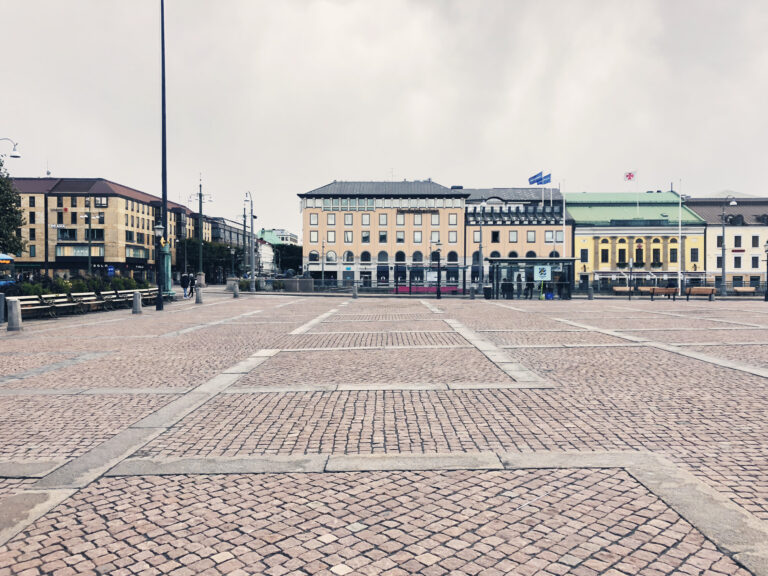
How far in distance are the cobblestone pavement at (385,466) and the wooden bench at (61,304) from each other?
10370 millimetres

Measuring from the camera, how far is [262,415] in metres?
5.82

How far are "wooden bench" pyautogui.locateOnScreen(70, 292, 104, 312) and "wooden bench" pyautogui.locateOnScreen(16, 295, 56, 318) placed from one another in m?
1.51

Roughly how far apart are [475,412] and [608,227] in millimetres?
74018

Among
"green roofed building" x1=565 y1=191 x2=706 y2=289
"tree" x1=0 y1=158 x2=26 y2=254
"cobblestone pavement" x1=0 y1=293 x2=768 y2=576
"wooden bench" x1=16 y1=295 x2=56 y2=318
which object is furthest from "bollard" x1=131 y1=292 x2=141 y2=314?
"green roofed building" x1=565 y1=191 x2=706 y2=289

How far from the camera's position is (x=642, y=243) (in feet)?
239

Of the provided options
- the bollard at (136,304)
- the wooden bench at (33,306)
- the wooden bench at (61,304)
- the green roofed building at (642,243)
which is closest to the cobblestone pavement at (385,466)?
the wooden bench at (33,306)

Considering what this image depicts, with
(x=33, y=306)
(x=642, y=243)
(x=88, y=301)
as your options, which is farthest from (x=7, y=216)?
(x=642, y=243)

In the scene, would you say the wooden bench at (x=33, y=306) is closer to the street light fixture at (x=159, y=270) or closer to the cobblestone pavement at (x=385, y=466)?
the street light fixture at (x=159, y=270)

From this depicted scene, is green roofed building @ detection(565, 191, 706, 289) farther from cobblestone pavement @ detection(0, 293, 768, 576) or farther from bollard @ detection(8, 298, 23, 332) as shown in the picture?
cobblestone pavement @ detection(0, 293, 768, 576)

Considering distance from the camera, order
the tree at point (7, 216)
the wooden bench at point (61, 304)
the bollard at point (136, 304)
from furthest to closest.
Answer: the tree at point (7, 216) → the bollard at point (136, 304) → the wooden bench at point (61, 304)

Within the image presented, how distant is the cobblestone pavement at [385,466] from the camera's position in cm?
299

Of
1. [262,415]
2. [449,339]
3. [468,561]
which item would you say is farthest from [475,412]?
[449,339]

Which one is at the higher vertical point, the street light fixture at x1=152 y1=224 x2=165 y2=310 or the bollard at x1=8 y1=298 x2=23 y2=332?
the street light fixture at x1=152 y1=224 x2=165 y2=310

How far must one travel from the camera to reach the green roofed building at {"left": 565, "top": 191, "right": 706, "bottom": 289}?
7119 centimetres
